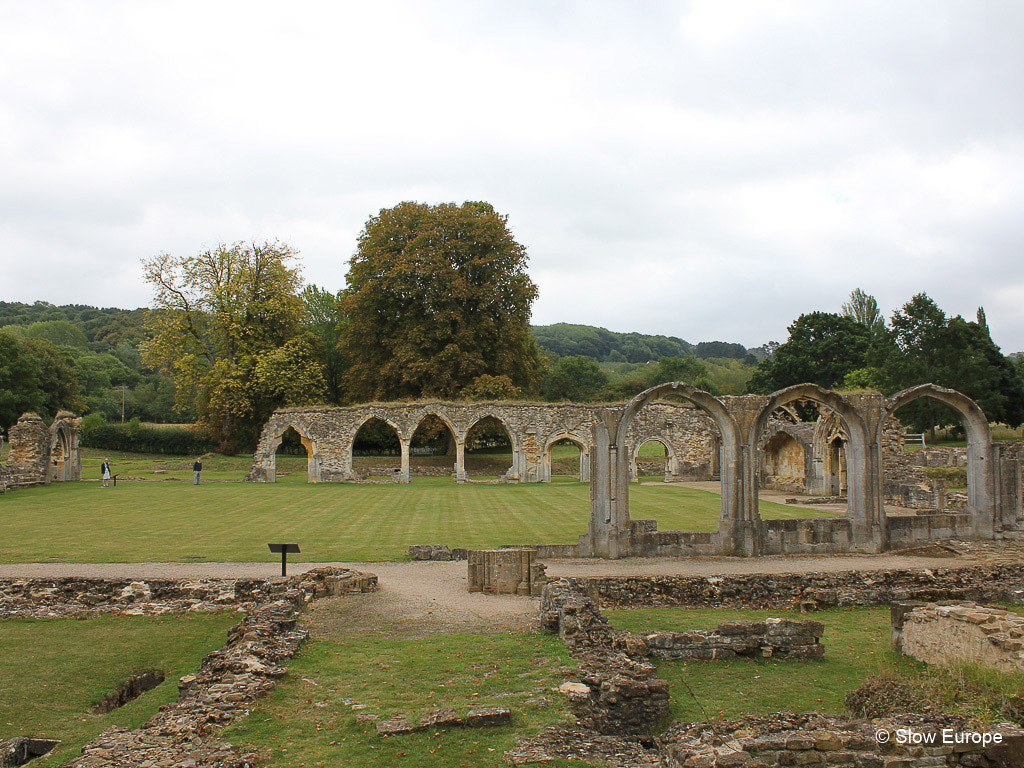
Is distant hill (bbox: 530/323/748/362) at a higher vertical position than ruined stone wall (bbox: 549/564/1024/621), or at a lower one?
higher

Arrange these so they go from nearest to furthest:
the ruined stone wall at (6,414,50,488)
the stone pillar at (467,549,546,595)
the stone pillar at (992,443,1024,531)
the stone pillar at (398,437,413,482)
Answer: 1. the stone pillar at (467,549,546,595)
2. the stone pillar at (992,443,1024,531)
3. the ruined stone wall at (6,414,50,488)
4. the stone pillar at (398,437,413,482)

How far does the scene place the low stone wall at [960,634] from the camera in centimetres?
677

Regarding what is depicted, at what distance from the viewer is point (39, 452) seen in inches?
1186

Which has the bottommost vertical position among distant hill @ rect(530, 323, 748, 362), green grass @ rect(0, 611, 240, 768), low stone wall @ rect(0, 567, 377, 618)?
green grass @ rect(0, 611, 240, 768)

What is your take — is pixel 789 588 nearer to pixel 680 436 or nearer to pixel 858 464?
pixel 858 464

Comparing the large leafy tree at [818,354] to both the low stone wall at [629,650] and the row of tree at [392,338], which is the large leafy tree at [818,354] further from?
the low stone wall at [629,650]

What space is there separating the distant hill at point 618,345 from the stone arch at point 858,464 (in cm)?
11262

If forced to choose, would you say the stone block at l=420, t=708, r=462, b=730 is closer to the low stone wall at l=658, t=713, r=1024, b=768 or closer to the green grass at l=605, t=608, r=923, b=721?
the low stone wall at l=658, t=713, r=1024, b=768

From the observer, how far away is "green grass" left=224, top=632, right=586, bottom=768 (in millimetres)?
5523

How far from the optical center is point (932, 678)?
6.41m

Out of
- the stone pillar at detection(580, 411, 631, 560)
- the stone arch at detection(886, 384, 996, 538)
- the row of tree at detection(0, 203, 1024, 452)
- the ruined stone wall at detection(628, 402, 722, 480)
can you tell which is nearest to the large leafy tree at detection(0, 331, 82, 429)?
the row of tree at detection(0, 203, 1024, 452)

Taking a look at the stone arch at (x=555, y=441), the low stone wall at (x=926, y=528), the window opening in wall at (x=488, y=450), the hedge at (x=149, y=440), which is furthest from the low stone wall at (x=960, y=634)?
the hedge at (x=149, y=440)

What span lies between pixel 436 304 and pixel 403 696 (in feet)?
110

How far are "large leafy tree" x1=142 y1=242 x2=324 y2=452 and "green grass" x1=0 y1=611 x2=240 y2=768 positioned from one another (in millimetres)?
31193
